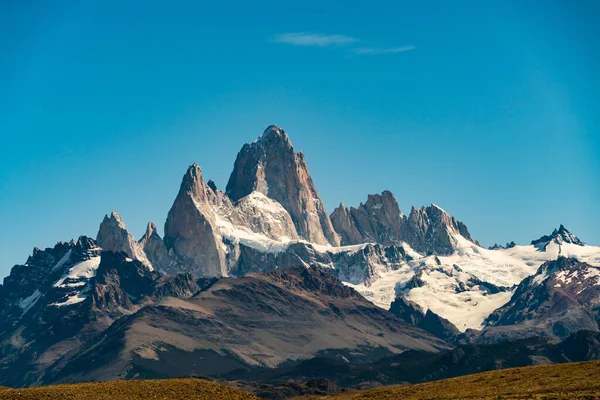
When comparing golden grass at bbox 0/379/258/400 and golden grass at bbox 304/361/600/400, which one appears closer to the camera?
golden grass at bbox 304/361/600/400

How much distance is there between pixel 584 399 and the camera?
154875 millimetres

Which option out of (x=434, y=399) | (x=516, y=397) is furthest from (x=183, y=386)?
(x=516, y=397)

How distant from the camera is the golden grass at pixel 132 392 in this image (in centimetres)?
16962

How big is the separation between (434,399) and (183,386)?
152 feet

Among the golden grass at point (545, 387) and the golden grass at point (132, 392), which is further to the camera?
the golden grass at point (132, 392)

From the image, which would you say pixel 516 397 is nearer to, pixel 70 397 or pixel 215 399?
pixel 215 399

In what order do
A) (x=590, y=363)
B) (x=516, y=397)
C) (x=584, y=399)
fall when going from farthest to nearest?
(x=590, y=363), (x=516, y=397), (x=584, y=399)

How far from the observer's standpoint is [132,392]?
176 m

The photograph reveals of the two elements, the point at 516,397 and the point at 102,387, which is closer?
the point at 516,397

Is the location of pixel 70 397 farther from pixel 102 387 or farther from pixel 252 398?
pixel 252 398

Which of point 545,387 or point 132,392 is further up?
point 545,387

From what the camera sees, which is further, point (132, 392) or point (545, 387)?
point (545, 387)


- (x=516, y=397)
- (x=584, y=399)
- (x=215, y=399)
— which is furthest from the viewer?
(x=215, y=399)

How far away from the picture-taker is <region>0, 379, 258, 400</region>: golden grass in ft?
557
